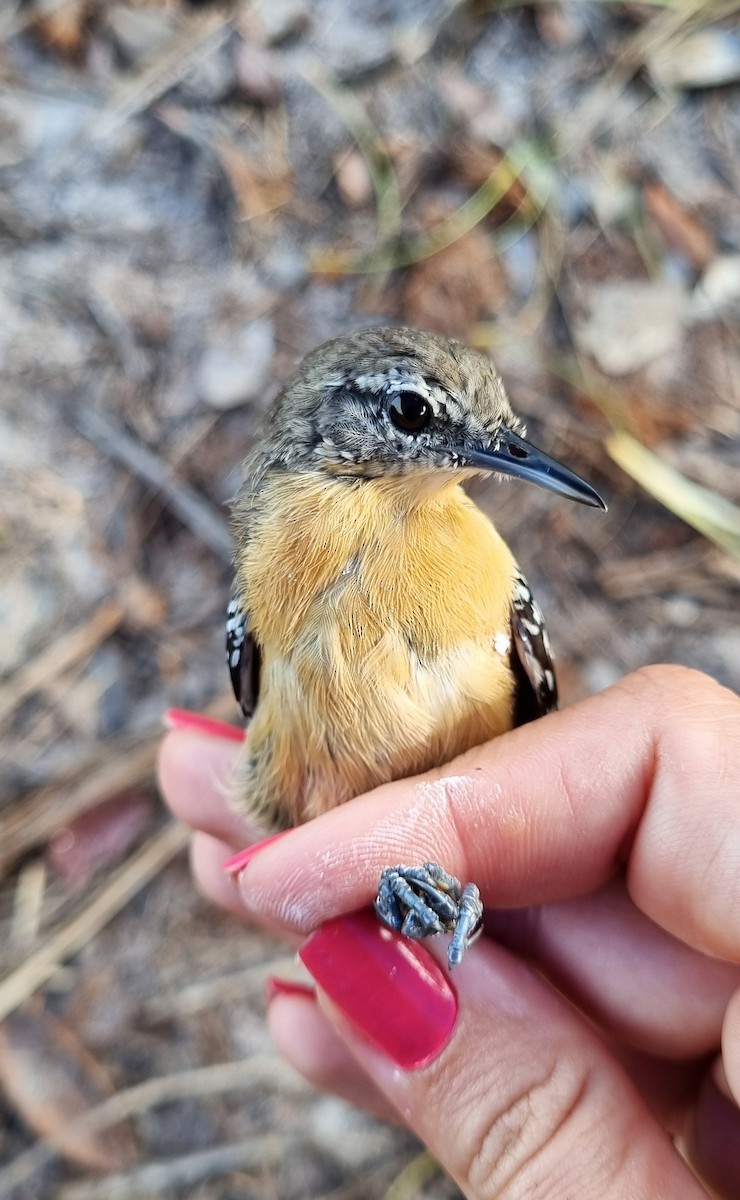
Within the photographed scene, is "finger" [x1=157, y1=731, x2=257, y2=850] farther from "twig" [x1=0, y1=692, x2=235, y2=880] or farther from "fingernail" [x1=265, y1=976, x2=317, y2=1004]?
"twig" [x1=0, y1=692, x2=235, y2=880]

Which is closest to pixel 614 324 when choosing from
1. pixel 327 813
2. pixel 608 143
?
pixel 608 143

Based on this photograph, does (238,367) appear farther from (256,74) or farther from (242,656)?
(242,656)

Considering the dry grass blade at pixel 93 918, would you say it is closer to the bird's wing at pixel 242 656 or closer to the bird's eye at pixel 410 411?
the bird's wing at pixel 242 656

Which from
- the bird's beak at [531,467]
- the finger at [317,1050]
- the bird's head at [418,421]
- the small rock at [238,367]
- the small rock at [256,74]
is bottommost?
the finger at [317,1050]

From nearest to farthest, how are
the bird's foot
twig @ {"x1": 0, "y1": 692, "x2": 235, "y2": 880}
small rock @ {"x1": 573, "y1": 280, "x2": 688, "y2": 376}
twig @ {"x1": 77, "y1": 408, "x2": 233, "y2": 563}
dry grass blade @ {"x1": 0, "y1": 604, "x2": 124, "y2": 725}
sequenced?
the bird's foot → twig @ {"x1": 0, "y1": 692, "x2": 235, "y2": 880} → dry grass blade @ {"x1": 0, "y1": 604, "x2": 124, "y2": 725} → twig @ {"x1": 77, "y1": 408, "x2": 233, "y2": 563} → small rock @ {"x1": 573, "y1": 280, "x2": 688, "y2": 376}

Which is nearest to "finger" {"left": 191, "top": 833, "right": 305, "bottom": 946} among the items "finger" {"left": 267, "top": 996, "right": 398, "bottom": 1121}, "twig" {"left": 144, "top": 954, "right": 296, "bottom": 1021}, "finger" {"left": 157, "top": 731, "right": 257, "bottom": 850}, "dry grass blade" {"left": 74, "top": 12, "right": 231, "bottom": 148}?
"finger" {"left": 157, "top": 731, "right": 257, "bottom": 850}

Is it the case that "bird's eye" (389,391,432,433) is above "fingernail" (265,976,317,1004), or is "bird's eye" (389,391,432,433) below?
above

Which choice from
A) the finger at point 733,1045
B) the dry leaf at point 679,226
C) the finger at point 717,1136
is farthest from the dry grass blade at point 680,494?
the finger at point 733,1045
